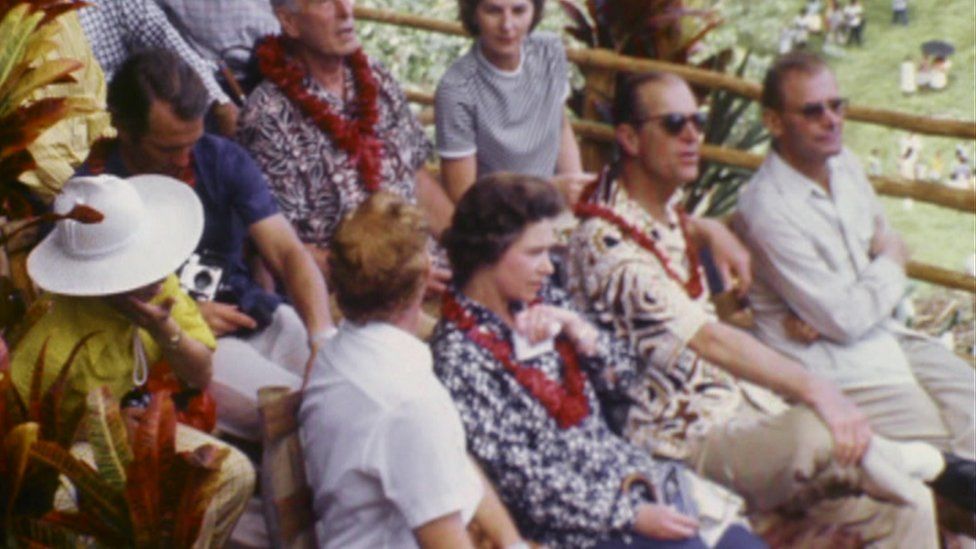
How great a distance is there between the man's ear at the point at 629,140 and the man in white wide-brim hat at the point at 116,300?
109 centimetres

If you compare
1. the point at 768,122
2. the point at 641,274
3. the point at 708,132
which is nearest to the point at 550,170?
the point at 768,122

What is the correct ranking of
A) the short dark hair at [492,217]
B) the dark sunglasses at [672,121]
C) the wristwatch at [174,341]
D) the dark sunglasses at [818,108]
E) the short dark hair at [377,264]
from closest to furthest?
1. the short dark hair at [377,264]
2. the wristwatch at [174,341]
3. the short dark hair at [492,217]
4. the dark sunglasses at [672,121]
5. the dark sunglasses at [818,108]

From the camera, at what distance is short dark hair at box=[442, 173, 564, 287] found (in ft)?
10.6

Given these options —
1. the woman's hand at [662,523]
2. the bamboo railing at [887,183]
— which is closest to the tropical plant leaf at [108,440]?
the woman's hand at [662,523]

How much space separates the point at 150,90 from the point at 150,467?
1252mm

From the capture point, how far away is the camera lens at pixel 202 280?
3.53 m

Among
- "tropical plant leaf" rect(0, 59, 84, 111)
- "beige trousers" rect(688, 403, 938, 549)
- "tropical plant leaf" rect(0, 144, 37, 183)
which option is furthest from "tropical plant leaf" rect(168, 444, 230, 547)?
"beige trousers" rect(688, 403, 938, 549)

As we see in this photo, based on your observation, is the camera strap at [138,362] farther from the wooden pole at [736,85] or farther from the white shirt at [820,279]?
the wooden pole at [736,85]

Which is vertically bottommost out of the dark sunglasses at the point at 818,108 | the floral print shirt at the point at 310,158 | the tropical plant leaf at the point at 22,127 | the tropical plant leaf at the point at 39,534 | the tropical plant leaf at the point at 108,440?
the floral print shirt at the point at 310,158

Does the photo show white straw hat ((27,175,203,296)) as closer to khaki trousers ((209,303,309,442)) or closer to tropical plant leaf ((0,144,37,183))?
tropical plant leaf ((0,144,37,183))

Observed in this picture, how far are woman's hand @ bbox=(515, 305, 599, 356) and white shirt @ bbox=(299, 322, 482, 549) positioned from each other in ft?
1.41

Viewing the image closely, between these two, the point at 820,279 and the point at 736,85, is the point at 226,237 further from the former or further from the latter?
the point at 736,85

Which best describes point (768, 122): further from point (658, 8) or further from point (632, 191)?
point (658, 8)

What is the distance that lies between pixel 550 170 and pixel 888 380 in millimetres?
1121
